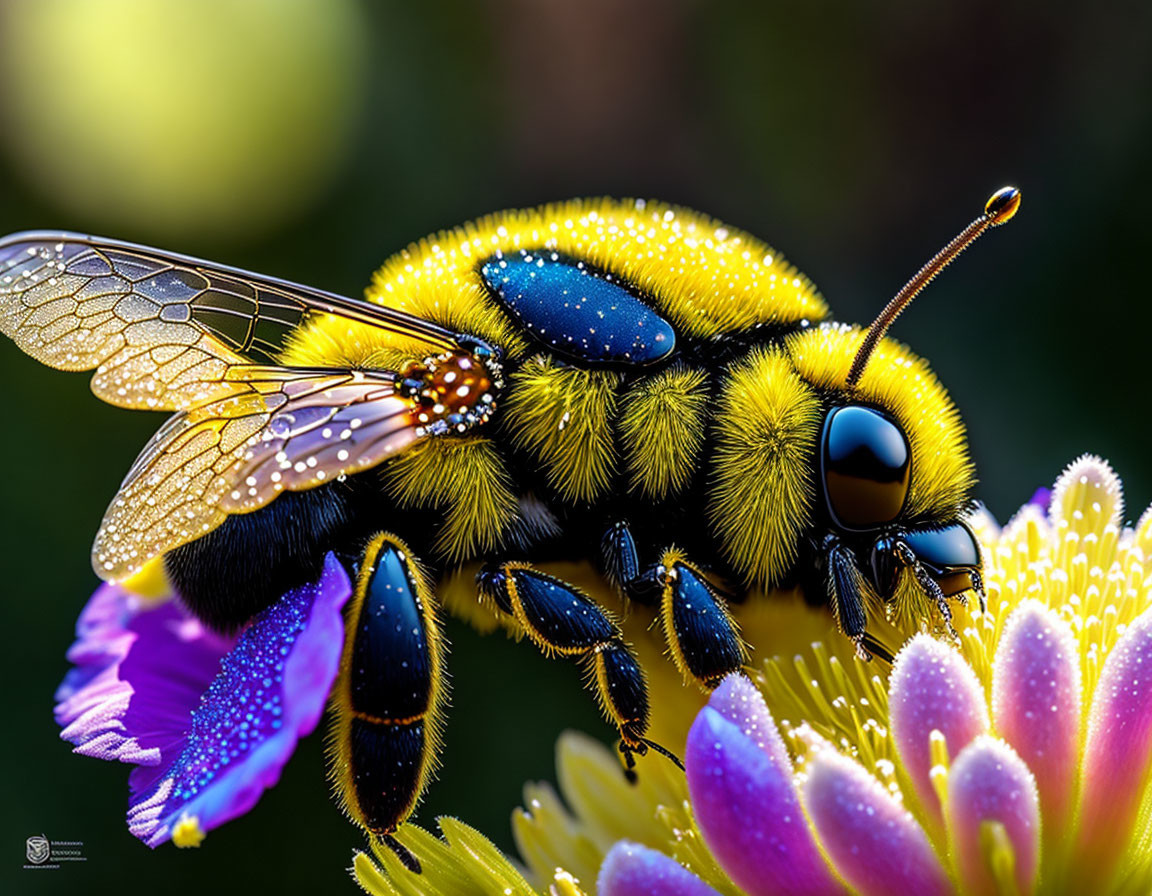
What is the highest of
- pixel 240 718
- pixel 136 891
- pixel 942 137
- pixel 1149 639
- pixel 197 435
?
pixel 942 137

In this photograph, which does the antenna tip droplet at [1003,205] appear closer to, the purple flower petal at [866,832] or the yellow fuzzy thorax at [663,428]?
the yellow fuzzy thorax at [663,428]

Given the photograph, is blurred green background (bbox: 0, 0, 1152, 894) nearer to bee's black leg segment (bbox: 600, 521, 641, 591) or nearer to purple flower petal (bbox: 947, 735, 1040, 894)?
bee's black leg segment (bbox: 600, 521, 641, 591)

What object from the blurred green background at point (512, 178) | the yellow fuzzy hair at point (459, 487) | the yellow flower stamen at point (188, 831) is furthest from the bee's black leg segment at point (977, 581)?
the blurred green background at point (512, 178)

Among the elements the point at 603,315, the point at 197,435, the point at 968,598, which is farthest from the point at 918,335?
the point at 197,435

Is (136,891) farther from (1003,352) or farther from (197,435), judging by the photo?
(1003,352)

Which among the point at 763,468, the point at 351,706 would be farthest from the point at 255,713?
the point at 763,468

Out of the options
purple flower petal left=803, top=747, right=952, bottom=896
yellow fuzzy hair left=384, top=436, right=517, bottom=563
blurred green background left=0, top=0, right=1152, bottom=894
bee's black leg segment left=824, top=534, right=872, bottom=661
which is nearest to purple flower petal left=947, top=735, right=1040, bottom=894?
purple flower petal left=803, top=747, right=952, bottom=896
